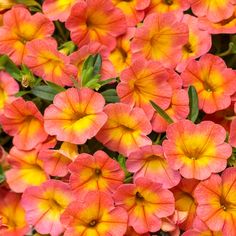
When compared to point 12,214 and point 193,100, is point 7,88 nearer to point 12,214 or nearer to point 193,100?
point 12,214

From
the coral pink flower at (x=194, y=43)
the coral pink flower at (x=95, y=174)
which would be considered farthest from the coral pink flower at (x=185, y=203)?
the coral pink flower at (x=194, y=43)

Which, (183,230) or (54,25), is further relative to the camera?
(54,25)

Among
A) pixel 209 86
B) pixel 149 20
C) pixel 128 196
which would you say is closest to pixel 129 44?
pixel 149 20

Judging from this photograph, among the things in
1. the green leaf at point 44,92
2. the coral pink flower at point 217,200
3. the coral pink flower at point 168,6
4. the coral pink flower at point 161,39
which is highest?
the coral pink flower at point 168,6

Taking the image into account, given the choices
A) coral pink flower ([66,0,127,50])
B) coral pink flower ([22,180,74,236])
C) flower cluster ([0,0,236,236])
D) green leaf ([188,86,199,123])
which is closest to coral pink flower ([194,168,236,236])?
flower cluster ([0,0,236,236])

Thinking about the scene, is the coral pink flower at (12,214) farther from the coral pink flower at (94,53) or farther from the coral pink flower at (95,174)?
the coral pink flower at (94,53)

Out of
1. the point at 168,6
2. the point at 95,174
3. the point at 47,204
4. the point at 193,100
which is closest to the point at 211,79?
the point at 193,100

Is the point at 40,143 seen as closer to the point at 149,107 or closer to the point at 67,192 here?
the point at 67,192
